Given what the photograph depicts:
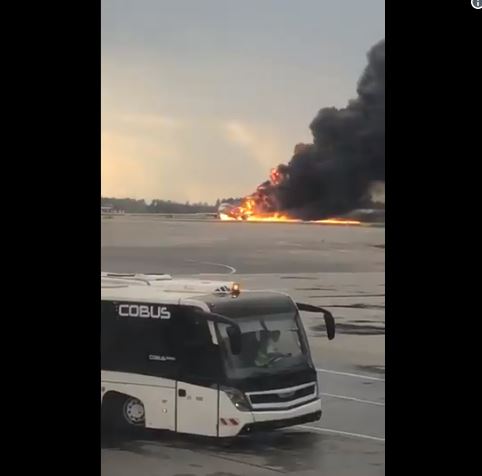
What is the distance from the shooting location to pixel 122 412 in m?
2.11

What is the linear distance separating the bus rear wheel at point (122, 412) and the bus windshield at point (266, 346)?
1.11ft

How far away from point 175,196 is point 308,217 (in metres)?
0.47

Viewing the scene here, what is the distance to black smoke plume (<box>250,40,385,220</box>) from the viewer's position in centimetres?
211

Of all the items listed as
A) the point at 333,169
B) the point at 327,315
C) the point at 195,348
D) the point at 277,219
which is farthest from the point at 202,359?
the point at 333,169

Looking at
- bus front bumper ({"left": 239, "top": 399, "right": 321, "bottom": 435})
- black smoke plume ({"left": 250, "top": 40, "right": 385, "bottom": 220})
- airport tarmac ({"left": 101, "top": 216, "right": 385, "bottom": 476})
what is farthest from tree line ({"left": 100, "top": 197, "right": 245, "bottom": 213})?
bus front bumper ({"left": 239, "top": 399, "right": 321, "bottom": 435})

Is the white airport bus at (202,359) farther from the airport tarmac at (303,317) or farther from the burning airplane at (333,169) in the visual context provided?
the burning airplane at (333,169)

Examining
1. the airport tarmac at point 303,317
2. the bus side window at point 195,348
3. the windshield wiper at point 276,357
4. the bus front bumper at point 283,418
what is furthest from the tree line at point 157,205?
the bus front bumper at point 283,418

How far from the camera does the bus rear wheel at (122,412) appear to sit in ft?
6.89

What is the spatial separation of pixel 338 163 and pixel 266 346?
67 centimetres

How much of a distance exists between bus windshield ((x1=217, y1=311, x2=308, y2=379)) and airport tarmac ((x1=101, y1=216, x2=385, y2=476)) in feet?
0.19

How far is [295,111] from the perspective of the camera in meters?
2.14

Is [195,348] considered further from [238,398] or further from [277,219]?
[277,219]
